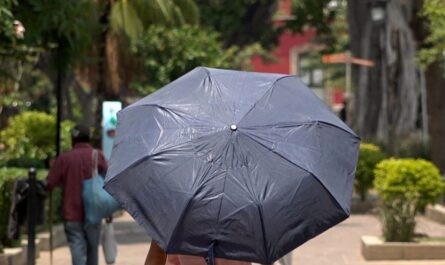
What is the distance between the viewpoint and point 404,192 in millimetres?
13867

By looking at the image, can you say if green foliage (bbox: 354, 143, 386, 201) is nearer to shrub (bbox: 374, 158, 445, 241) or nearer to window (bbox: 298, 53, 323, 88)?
shrub (bbox: 374, 158, 445, 241)

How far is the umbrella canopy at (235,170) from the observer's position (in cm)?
509

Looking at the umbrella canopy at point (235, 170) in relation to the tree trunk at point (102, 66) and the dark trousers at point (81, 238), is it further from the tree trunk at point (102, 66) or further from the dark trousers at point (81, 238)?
the tree trunk at point (102, 66)

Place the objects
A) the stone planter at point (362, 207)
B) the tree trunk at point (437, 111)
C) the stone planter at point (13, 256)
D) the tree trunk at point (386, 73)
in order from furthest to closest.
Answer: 1. the tree trunk at point (386, 73)
2. the tree trunk at point (437, 111)
3. the stone planter at point (362, 207)
4. the stone planter at point (13, 256)

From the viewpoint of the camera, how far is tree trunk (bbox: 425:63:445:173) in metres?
23.1

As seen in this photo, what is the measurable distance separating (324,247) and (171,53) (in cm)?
728

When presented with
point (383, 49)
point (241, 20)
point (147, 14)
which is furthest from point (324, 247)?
point (241, 20)

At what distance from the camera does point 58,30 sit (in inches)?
528

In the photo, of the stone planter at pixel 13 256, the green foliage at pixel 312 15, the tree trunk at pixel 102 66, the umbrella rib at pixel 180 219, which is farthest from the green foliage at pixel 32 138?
the umbrella rib at pixel 180 219

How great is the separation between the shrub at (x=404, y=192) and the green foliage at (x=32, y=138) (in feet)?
26.5

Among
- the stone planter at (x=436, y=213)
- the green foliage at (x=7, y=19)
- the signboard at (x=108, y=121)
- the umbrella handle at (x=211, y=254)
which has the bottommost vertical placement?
the stone planter at (x=436, y=213)

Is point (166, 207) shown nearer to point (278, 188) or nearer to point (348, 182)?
point (278, 188)

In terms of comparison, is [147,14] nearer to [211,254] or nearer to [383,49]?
[383,49]

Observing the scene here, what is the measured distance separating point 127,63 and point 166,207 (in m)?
16.1
